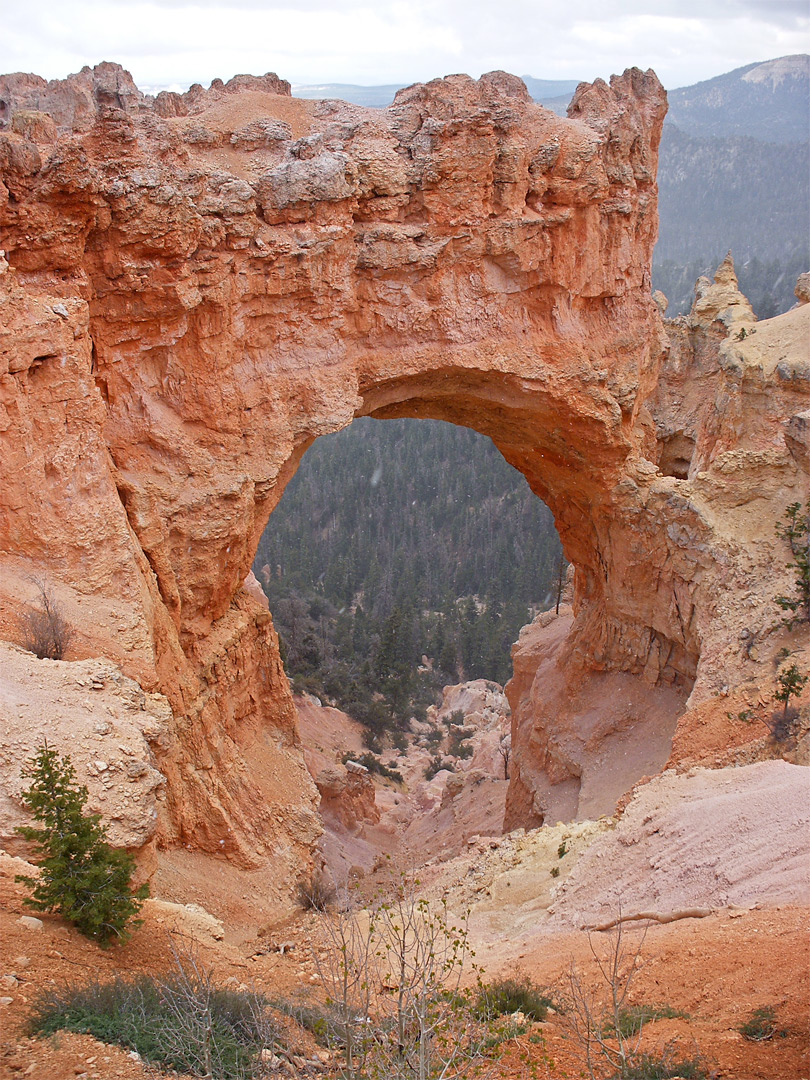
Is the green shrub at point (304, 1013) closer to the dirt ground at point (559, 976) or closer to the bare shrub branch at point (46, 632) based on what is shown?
the dirt ground at point (559, 976)

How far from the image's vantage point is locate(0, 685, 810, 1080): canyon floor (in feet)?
22.0

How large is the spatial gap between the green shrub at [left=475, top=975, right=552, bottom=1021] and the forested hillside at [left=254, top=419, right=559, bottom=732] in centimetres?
2668

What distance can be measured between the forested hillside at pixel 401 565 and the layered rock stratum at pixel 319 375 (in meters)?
18.9

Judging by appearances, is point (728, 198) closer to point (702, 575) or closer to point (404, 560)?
point (404, 560)

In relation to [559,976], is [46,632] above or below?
above

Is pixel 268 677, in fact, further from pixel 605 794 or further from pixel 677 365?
pixel 677 365

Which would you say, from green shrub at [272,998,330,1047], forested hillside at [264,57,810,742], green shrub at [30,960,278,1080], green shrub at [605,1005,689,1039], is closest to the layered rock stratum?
green shrub at [272,998,330,1047]

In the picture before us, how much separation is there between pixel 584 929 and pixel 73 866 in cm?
642

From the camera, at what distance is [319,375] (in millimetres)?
15555

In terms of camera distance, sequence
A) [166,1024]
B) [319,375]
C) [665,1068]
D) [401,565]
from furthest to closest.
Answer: [401,565], [319,375], [166,1024], [665,1068]

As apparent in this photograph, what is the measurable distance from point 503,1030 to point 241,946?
507cm

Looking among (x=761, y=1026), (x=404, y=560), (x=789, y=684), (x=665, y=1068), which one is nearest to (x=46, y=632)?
(x=665, y=1068)

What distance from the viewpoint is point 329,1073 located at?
6.63m

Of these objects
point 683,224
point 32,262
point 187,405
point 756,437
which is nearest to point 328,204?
point 187,405
